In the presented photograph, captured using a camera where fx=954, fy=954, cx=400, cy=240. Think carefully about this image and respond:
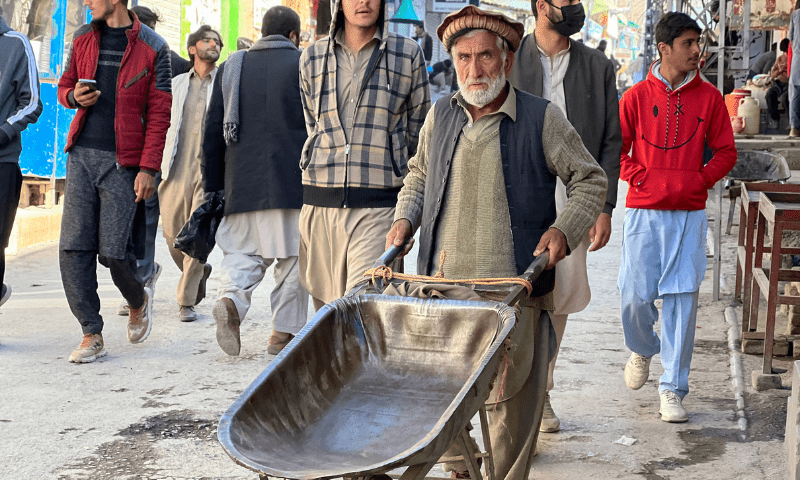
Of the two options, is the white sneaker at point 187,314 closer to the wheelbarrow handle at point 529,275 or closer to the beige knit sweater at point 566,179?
the beige knit sweater at point 566,179

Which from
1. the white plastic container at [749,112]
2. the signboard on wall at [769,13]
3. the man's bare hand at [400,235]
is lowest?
the man's bare hand at [400,235]

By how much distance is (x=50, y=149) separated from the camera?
11359 mm

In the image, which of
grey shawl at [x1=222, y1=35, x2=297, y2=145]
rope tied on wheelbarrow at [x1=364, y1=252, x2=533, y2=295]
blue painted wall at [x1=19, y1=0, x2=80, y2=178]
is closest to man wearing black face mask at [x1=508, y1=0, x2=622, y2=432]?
rope tied on wheelbarrow at [x1=364, y1=252, x2=533, y2=295]

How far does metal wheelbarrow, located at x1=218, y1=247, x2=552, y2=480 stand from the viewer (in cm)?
253

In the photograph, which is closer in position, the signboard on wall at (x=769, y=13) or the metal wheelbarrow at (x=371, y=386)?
the metal wheelbarrow at (x=371, y=386)

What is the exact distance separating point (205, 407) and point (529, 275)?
2.32 metres

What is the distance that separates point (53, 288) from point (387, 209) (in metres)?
4.41

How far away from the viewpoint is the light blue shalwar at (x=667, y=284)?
4828mm

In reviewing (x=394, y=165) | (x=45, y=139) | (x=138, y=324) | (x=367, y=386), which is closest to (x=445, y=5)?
(x=45, y=139)

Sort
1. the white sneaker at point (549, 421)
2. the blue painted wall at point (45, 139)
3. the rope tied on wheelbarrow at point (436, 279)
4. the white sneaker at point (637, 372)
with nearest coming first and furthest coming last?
the rope tied on wheelbarrow at point (436, 279), the white sneaker at point (549, 421), the white sneaker at point (637, 372), the blue painted wall at point (45, 139)

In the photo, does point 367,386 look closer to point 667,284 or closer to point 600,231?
point 600,231

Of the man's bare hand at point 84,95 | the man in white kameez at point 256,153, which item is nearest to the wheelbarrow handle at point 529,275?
the man in white kameez at point 256,153

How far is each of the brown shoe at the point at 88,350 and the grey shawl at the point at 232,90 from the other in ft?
4.76

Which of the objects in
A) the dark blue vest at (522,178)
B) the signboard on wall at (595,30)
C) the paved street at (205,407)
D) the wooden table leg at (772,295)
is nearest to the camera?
the dark blue vest at (522,178)
